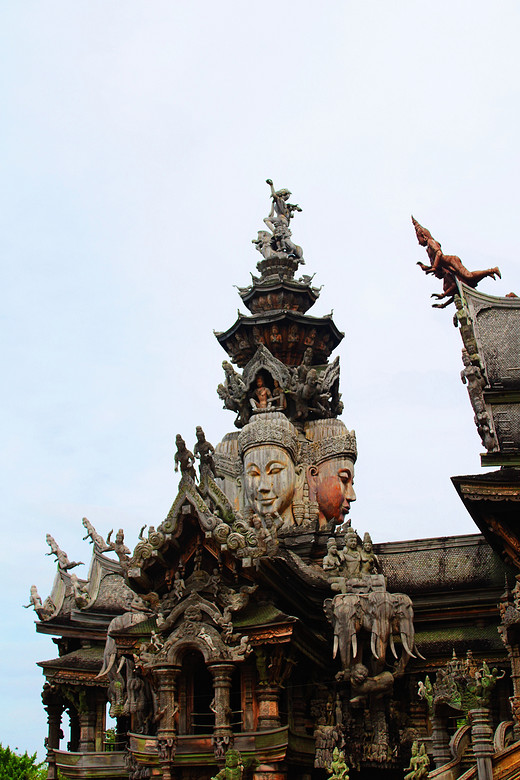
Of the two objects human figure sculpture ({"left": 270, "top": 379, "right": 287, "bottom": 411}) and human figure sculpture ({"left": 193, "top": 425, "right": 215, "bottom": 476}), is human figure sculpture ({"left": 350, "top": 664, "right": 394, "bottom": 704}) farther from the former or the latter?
human figure sculpture ({"left": 270, "top": 379, "right": 287, "bottom": 411})

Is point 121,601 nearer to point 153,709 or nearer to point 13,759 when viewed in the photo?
point 153,709

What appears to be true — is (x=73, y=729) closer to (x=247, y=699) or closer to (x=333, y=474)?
(x=247, y=699)

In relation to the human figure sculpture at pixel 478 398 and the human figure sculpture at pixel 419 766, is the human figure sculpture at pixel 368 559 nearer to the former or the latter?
the human figure sculpture at pixel 478 398

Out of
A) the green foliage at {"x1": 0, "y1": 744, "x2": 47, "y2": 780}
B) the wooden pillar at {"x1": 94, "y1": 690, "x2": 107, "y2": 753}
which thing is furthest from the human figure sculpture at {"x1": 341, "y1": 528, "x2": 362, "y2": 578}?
the green foliage at {"x1": 0, "y1": 744, "x2": 47, "y2": 780}

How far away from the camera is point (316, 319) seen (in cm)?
2433

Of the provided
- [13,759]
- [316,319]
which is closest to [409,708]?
[316,319]

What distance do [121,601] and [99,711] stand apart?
2688 mm

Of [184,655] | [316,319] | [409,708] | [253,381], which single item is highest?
[316,319]

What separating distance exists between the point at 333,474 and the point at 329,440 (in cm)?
90

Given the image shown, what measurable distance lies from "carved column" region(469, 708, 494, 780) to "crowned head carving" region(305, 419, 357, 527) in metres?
9.22

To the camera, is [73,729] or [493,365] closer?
[493,365]

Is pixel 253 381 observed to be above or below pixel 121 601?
above

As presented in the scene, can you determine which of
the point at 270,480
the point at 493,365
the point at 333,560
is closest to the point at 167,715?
the point at 333,560

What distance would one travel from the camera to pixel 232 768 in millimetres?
15461
